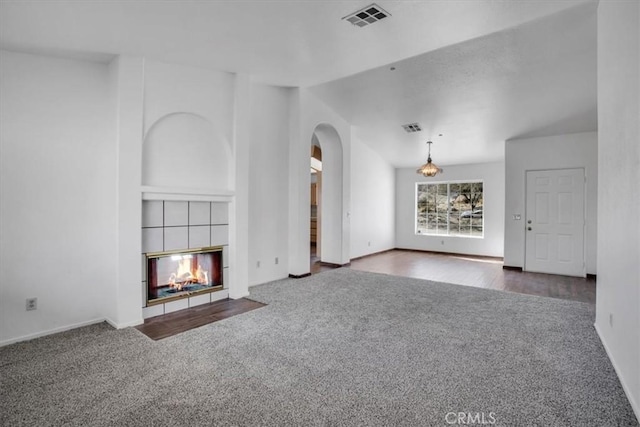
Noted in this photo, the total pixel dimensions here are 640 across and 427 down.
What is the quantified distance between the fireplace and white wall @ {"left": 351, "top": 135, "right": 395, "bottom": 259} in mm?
4000

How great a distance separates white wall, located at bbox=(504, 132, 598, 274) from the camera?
5.75 m

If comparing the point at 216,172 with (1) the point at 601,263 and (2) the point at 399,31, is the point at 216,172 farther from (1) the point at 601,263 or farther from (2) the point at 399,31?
(1) the point at 601,263

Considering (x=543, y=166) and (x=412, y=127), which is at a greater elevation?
(x=412, y=127)

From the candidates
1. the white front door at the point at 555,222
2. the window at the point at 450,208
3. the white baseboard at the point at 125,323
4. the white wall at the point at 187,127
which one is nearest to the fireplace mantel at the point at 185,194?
the white wall at the point at 187,127

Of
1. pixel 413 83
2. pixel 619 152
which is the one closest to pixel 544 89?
pixel 413 83

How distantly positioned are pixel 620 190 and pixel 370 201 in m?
A: 6.06

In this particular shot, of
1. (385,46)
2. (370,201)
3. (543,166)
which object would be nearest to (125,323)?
(385,46)

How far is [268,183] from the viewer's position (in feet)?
16.8

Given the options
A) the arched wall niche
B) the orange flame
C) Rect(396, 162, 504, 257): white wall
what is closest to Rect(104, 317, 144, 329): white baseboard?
the orange flame

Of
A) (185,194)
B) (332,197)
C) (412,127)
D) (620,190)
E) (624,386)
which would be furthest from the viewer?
(332,197)

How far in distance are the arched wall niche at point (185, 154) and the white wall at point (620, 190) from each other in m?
3.87

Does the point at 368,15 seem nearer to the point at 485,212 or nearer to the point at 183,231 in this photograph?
the point at 183,231

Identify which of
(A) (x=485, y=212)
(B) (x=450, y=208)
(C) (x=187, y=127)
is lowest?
(A) (x=485, y=212)

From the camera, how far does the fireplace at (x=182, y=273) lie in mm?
3635
